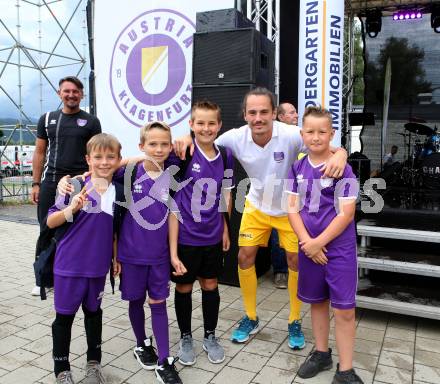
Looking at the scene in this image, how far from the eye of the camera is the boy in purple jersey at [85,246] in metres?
2.42

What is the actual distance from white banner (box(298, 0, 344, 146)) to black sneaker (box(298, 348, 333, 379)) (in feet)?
8.14

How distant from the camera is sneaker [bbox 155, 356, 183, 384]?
254cm

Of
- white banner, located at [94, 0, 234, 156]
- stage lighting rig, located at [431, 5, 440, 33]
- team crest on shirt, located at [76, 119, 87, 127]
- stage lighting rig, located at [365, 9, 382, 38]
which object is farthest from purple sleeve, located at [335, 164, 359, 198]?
stage lighting rig, located at [365, 9, 382, 38]

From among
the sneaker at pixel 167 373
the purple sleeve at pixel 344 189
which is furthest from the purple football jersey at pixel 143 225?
the purple sleeve at pixel 344 189

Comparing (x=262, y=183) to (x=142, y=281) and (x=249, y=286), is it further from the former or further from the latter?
(x=142, y=281)

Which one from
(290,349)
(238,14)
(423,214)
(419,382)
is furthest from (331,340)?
(238,14)

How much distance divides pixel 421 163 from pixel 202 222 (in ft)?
23.1

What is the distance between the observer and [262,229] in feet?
10.7

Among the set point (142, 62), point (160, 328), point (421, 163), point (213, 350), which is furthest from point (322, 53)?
point (421, 163)

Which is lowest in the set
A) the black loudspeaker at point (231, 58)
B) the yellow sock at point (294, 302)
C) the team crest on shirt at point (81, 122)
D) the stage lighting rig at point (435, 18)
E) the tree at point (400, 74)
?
the yellow sock at point (294, 302)

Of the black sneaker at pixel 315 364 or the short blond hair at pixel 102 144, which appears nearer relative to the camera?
the short blond hair at pixel 102 144

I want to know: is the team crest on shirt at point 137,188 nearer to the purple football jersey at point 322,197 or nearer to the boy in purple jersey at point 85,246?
the boy in purple jersey at point 85,246

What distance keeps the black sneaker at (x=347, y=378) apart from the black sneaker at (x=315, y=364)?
0.50ft

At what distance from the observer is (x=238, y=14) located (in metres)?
4.11
